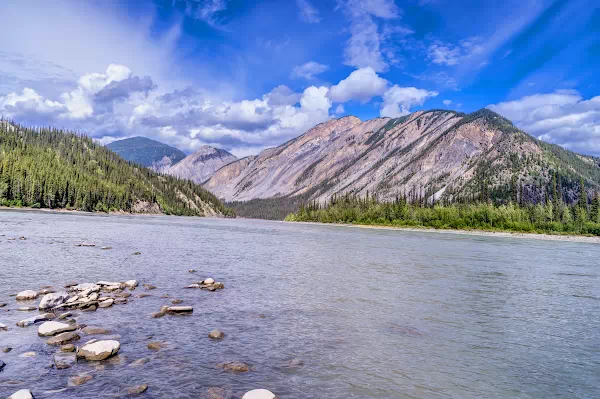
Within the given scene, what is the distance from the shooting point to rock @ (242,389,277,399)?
10.9 metres

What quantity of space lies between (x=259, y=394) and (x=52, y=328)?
1052cm

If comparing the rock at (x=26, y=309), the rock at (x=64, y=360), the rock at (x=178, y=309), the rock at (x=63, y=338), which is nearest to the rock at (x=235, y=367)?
the rock at (x=64, y=360)

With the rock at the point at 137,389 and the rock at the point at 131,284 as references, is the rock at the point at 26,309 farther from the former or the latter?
the rock at the point at 137,389

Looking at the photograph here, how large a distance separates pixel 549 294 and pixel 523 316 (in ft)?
32.9

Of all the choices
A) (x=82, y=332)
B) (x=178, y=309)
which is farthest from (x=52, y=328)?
(x=178, y=309)

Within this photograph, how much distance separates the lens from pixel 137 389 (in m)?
11.4

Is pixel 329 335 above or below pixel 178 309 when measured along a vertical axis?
below

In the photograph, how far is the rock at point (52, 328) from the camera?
50.6 ft

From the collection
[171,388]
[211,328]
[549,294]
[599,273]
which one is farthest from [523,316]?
[599,273]

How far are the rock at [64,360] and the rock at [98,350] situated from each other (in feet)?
1.00

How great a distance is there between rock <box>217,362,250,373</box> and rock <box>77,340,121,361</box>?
4.08m

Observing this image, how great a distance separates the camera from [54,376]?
11.8 m

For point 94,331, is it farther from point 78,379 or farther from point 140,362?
point 78,379

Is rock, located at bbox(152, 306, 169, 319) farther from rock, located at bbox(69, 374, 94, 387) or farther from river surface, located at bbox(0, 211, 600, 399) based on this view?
rock, located at bbox(69, 374, 94, 387)
